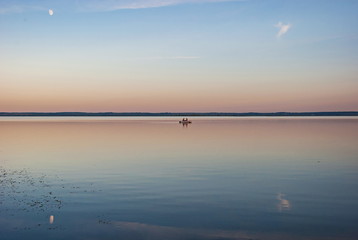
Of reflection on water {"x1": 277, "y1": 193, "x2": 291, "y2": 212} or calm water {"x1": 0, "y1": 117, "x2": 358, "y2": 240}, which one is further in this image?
reflection on water {"x1": 277, "y1": 193, "x2": 291, "y2": 212}

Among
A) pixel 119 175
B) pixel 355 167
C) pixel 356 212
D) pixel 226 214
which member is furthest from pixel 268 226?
pixel 355 167

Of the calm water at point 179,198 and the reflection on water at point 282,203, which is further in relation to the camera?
the reflection on water at point 282,203

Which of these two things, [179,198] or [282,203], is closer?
[282,203]

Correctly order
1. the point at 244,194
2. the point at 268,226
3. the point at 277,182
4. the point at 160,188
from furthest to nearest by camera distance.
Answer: the point at 277,182, the point at 160,188, the point at 244,194, the point at 268,226

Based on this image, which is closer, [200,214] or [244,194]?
[200,214]

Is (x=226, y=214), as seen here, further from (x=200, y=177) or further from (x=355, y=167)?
(x=355, y=167)

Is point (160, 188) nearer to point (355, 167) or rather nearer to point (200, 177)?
point (200, 177)

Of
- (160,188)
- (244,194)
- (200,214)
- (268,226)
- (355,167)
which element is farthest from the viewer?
(355,167)

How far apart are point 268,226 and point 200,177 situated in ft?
42.0

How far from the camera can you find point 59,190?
24.9 meters

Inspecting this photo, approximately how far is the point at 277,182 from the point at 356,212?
28.0 ft

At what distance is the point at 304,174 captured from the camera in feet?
103

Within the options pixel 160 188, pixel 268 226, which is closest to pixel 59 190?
pixel 160 188

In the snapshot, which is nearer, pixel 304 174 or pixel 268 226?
pixel 268 226
